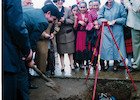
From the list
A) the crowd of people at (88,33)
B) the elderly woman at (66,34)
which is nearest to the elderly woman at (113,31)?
the crowd of people at (88,33)

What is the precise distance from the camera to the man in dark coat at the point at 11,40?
5.47 feet

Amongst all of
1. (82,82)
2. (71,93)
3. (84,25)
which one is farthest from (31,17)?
(84,25)

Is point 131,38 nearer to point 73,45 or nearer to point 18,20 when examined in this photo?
point 73,45

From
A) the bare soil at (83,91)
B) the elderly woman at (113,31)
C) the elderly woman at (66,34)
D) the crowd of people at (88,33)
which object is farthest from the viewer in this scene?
the elderly woman at (66,34)

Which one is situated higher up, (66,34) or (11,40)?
(66,34)

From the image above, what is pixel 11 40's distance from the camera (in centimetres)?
179

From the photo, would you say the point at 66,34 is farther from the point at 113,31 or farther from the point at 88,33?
the point at 113,31

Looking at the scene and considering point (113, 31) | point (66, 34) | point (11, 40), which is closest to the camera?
point (11, 40)

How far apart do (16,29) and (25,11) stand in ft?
3.41

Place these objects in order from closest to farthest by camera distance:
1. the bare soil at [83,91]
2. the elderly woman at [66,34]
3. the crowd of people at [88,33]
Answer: the bare soil at [83,91] → the crowd of people at [88,33] → the elderly woman at [66,34]

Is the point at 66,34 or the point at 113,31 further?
the point at 66,34

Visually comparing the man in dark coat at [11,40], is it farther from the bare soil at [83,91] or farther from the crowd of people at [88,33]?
the crowd of people at [88,33]

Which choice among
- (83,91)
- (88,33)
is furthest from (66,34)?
(83,91)

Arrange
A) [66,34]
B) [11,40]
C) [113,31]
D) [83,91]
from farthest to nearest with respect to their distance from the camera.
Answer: [66,34], [113,31], [83,91], [11,40]
